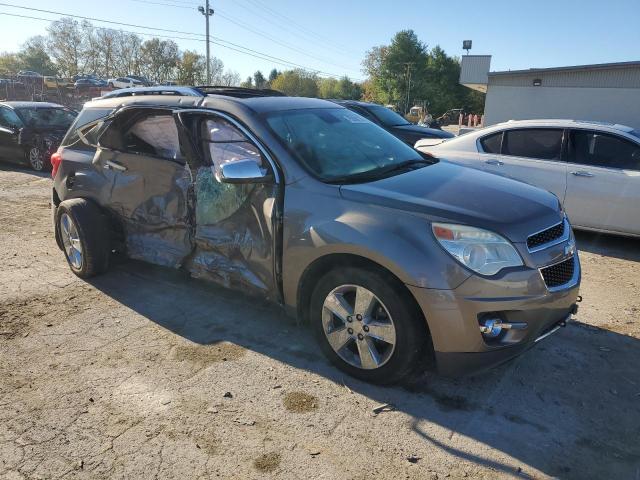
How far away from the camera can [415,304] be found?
2895mm

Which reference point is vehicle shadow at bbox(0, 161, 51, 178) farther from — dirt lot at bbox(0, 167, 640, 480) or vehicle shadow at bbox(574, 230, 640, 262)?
vehicle shadow at bbox(574, 230, 640, 262)

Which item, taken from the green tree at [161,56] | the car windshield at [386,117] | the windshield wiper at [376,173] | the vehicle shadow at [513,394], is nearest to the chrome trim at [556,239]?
the vehicle shadow at [513,394]

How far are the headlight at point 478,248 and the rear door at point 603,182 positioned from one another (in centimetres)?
401

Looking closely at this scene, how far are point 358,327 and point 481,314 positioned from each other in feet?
2.46

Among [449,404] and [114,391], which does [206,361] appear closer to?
[114,391]

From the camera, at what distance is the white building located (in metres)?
19.4

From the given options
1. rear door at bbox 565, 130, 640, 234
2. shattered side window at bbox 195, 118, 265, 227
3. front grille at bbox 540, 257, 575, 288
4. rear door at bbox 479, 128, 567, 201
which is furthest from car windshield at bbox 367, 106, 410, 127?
front grille at bbox 540, 257, 575, 288

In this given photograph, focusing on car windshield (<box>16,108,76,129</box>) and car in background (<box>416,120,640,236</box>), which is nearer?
car in background (<box>416,120,640,236</box>)

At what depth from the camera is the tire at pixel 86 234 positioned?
15.0ft

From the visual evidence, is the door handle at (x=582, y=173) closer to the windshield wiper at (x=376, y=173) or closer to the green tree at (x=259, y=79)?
the windshield wiper at (x=376, y=173)

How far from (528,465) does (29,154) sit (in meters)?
11.9

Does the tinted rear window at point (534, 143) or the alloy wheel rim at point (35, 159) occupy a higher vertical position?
the tinted rear window at point (534, 143)

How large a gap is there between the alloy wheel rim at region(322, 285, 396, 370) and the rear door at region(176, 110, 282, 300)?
52cm

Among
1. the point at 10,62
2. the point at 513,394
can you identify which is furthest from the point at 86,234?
the point at 10,62
